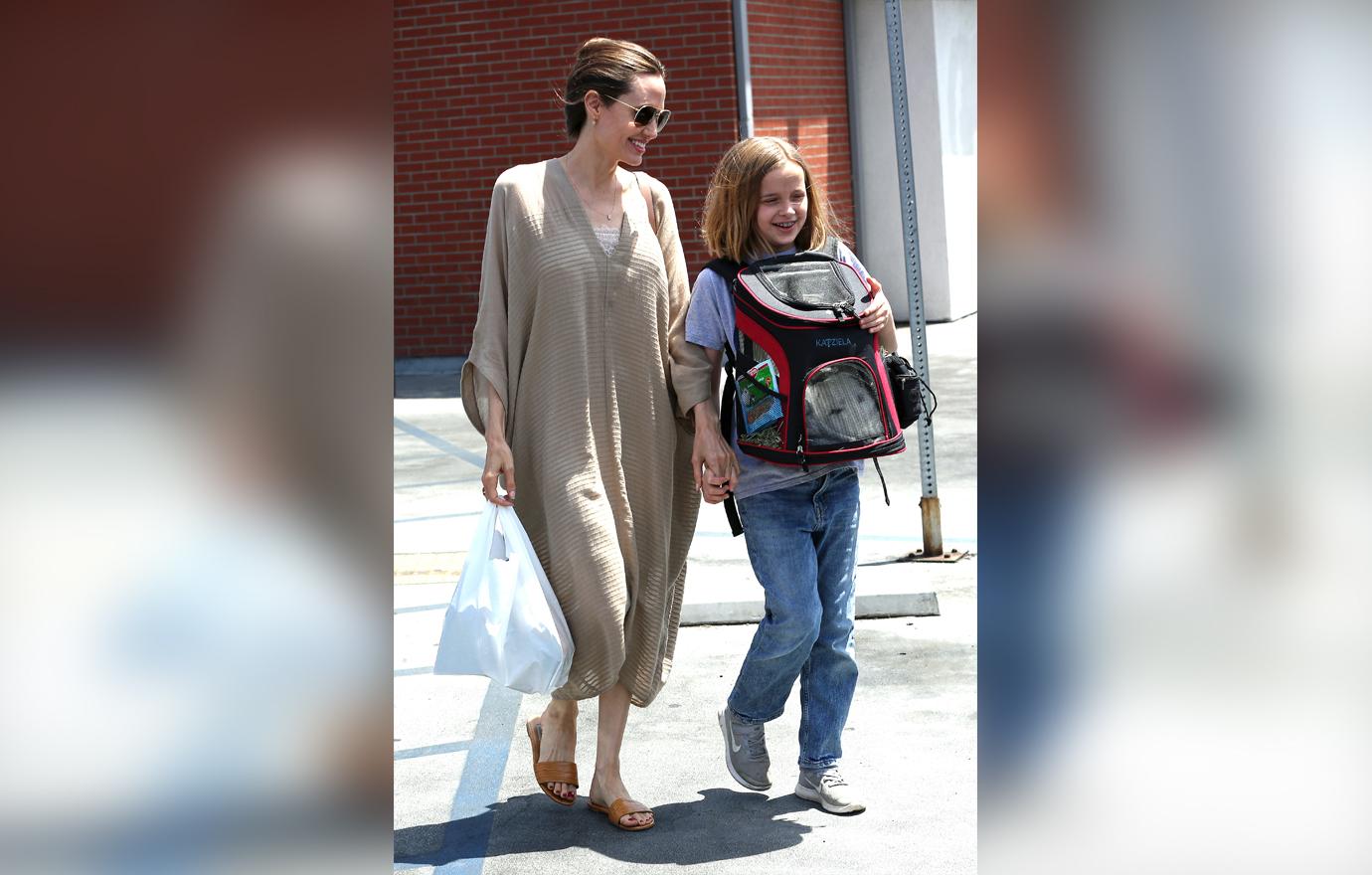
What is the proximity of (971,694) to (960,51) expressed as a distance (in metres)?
12.8

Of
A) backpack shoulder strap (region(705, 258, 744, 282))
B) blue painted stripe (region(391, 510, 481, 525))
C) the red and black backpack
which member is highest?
backpack shoulder strap (region(705, 258, 744, 282))

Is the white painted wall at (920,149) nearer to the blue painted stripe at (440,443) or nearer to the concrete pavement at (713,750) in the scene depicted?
the blue painted stripe at (440,443)

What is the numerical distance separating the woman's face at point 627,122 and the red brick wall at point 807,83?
34.3 feet

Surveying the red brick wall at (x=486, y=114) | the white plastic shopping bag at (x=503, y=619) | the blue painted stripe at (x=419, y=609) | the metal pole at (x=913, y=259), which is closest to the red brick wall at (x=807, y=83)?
the red brick wall at (x=486, y=114)

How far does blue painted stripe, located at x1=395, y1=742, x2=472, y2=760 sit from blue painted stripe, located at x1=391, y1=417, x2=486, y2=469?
480 cm

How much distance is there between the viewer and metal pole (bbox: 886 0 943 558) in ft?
21.9

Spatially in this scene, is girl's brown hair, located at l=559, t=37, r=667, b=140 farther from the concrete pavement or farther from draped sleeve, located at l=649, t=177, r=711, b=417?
the concrete pavement

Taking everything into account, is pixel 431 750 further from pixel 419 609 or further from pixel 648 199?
pixel 648 199

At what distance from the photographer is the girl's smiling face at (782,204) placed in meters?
4.01

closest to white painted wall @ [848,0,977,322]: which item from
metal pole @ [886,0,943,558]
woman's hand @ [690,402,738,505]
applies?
metal pole @ [886,0,943,558]

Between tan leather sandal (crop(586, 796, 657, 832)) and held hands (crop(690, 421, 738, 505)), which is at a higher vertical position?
held hands (crop(690, 421, 738, 505))
